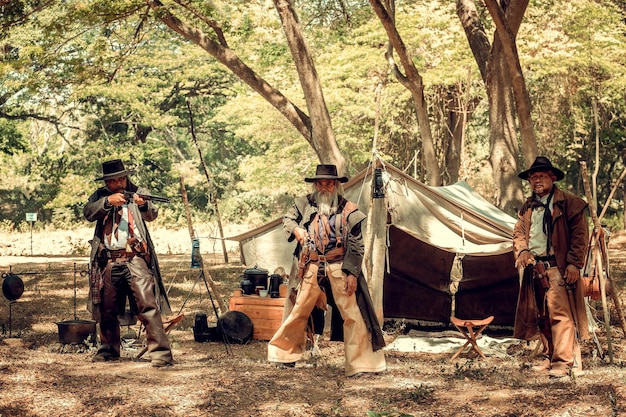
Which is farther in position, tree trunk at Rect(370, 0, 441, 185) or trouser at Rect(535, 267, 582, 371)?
tree trunk at Rect(370, 0, 441, 185)

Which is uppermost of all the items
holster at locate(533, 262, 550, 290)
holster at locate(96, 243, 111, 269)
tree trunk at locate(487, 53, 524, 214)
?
tree trunk at locate(487, 53, 524, 214)

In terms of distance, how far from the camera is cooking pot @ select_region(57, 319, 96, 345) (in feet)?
28.3

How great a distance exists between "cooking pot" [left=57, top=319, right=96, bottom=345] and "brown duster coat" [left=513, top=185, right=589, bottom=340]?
3946 mm

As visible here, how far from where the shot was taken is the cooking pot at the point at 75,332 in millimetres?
8617

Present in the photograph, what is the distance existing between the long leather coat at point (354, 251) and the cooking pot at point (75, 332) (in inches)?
96.1

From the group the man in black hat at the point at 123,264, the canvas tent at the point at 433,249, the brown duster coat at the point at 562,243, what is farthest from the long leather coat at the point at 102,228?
Answer: the brown duster coat at the point at 562,243

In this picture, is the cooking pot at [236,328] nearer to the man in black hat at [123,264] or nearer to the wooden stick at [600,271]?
the man in black hat at [123,264]

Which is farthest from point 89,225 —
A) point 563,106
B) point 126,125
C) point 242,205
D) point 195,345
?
point 195,345

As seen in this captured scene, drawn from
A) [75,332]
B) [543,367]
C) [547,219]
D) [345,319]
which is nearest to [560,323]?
[543,367]

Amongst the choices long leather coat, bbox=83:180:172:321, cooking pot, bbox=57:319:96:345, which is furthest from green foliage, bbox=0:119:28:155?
long leather coat, bbox=83:180:172:321

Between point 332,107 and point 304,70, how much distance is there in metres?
12.6

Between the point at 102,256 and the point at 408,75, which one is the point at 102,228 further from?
Answer: the point at 408,75

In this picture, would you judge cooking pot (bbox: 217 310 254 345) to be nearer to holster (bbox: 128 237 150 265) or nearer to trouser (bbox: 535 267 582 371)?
holster (bbox: 128 237 150 265)

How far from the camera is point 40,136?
1606 inches
